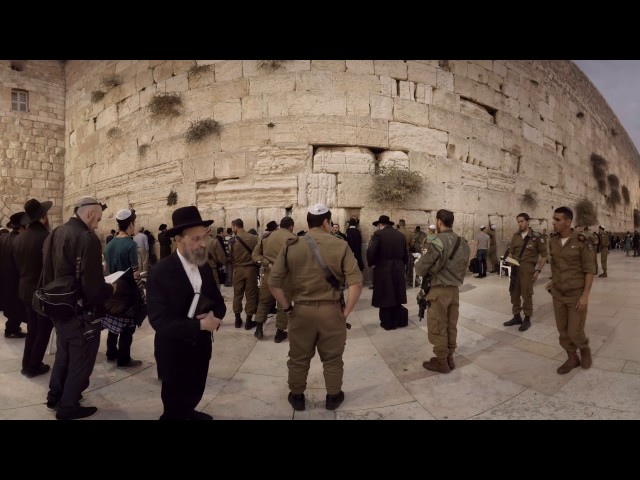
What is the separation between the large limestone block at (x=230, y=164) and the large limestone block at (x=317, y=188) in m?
1.58

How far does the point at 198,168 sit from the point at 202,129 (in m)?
1.05

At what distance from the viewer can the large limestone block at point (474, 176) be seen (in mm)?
8984

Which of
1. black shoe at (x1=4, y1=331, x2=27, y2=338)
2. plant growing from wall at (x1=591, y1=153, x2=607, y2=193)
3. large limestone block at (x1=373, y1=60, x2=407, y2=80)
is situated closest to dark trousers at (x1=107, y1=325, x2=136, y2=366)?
black shoe at (x1=4, y1=331, x2=27, y2=338)

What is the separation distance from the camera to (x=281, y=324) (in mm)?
4125

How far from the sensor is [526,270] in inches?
178

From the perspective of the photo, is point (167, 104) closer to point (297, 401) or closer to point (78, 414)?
point (78, 414)

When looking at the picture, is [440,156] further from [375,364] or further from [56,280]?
[56,280]

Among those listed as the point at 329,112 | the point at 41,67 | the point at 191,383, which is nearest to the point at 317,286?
the point at 191,383

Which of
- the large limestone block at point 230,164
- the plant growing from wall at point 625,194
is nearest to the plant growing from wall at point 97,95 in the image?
the large limestone block at point 230,164

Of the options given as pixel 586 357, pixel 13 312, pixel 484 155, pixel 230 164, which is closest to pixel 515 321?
pixel 586 357

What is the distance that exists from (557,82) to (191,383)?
665 inches

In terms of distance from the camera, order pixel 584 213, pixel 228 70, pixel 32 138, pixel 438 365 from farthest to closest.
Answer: pixel 584 213 → pixel 32 138 → pixel 228 70 → pixel 438 365

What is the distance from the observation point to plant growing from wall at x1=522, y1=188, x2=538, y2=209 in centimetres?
1068

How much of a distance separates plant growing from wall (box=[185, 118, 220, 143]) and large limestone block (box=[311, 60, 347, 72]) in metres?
2.99
